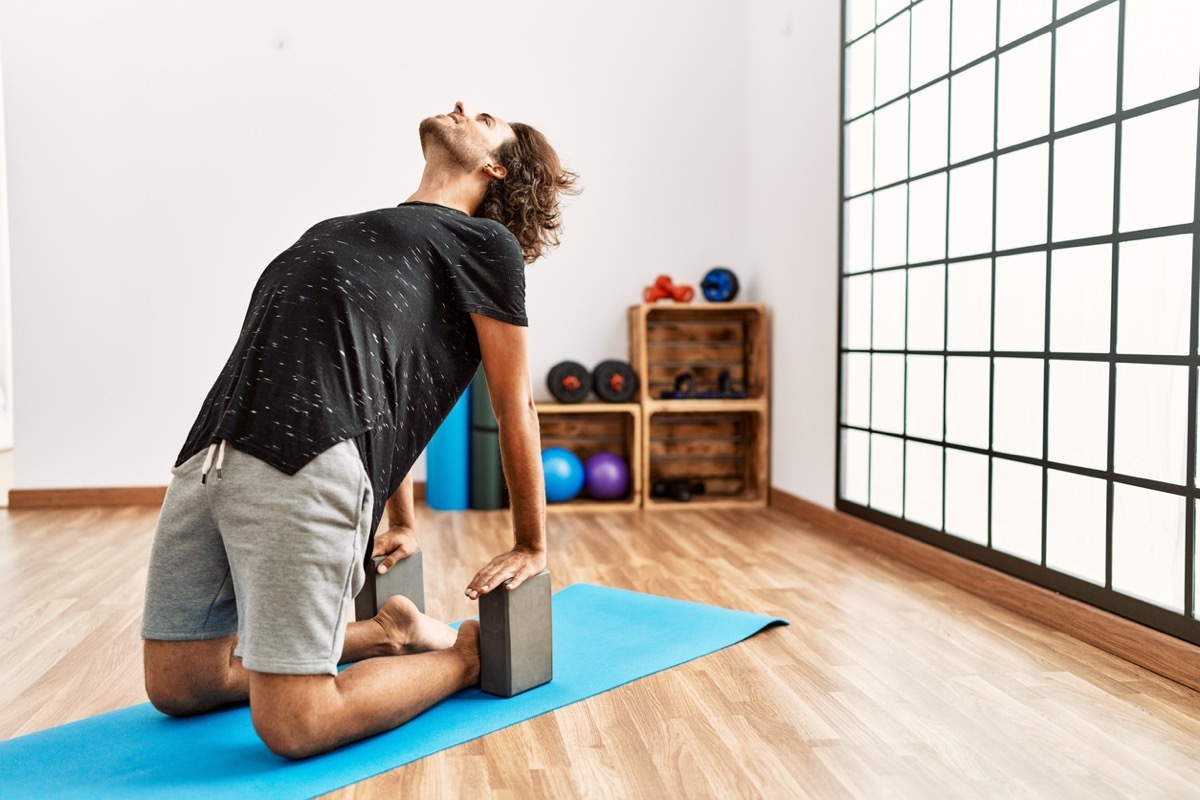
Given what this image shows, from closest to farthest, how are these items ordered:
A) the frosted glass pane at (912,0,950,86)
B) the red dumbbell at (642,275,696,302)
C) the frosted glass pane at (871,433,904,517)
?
the frosted glass pane at (912,0,950,86) → the frosted glass pane at (871,433,904,517) → the red dumbbell at (642,275,696,302)

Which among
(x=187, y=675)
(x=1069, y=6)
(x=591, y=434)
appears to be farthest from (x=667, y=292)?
(x=187, y=675)

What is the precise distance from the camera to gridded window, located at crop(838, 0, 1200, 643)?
6.83 feet

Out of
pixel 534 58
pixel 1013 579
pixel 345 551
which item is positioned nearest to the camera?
pixel 345 551

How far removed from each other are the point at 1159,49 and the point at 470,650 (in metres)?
1.92

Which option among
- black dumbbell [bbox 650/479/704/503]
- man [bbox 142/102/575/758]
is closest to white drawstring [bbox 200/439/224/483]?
man [bbox 142/102/575/758]

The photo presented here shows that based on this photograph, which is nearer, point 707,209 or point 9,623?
point 9,623

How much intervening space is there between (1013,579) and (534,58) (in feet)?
10.4

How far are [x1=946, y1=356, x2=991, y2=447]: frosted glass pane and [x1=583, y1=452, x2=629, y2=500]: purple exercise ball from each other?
169cm

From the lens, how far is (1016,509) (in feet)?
8.64

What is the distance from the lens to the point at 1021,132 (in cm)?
260

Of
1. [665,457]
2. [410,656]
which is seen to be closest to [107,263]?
[665,457]

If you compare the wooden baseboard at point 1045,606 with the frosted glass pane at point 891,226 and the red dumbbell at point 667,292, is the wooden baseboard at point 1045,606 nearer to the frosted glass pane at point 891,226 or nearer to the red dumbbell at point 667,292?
the frosted glass pane at point 891,226

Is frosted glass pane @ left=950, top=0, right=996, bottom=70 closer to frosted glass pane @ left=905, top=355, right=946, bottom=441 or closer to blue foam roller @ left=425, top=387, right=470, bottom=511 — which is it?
frosted glass pane @ left=905, top=355, right=946, bottom=441

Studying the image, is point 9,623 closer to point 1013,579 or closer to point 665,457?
point 1013,579
